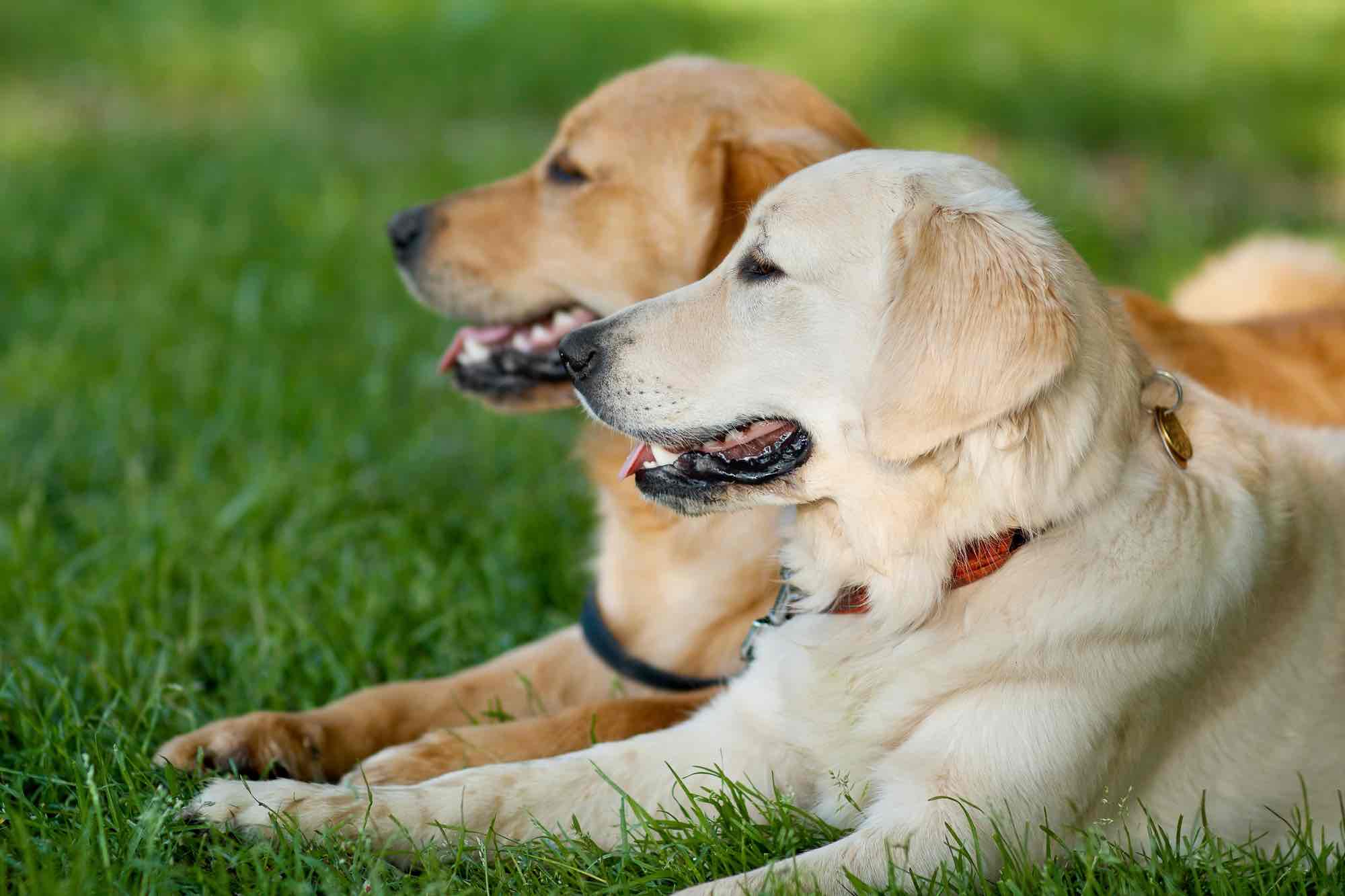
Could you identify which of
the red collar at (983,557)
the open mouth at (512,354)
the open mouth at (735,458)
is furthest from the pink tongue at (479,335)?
the red collar at (983,557)

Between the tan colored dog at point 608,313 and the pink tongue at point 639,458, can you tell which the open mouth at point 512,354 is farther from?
the pink tongue at point 639,458

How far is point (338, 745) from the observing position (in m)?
2.63

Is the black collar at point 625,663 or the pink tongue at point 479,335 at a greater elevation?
the pink tongue at point 479,335

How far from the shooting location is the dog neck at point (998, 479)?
2.03 metres

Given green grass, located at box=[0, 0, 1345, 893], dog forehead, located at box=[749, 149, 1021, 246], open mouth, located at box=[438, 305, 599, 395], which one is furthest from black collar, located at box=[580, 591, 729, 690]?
dog forehead, located at box=[749, 149, 1021, 246]

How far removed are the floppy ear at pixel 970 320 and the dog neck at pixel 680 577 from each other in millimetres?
818

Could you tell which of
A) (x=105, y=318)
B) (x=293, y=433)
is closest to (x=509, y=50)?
(x=105, y=318)

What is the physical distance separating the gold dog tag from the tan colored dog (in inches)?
30.5

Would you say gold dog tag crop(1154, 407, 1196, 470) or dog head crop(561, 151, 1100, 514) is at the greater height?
dog head crop(561, 151, 1100, 514)

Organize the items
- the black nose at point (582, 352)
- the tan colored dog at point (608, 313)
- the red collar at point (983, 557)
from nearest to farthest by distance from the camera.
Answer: the red collar at point (983, 557)
the black nose at point (582, 352)
the tan colored dog at point (608, 313)

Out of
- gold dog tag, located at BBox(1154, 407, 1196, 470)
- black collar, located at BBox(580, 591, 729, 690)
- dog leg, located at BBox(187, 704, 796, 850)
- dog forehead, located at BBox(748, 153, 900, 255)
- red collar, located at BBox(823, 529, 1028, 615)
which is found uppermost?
dog forehead, located at BBox(748, 153, 900, 255)

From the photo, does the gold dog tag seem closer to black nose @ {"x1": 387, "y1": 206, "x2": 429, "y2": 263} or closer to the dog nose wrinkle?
the dog nose wrinkle

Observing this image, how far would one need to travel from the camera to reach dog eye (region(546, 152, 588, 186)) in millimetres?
3182

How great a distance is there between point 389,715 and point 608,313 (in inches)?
41.4
